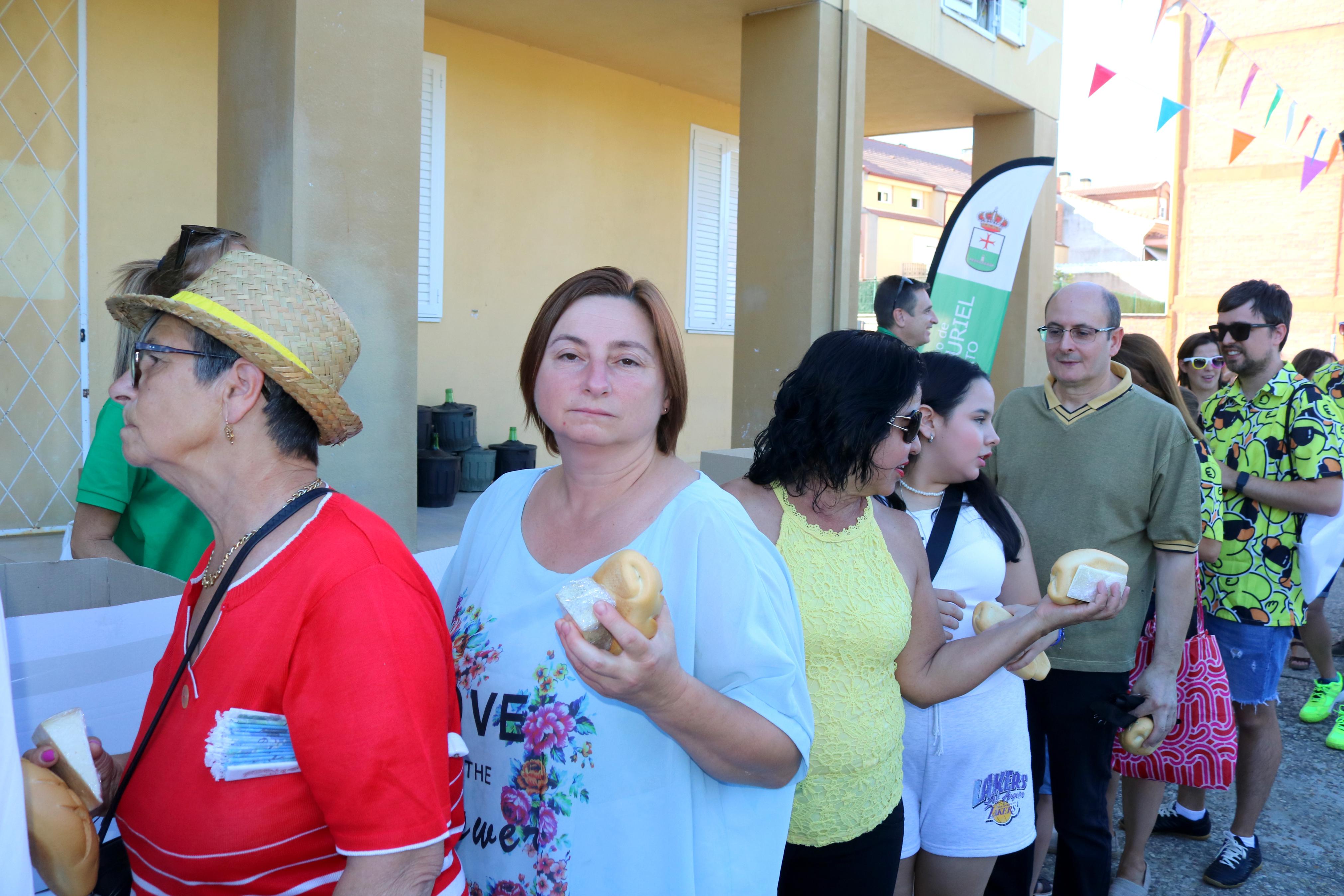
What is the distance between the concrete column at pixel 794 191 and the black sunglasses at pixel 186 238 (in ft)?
15.2

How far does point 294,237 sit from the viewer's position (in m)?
3.55

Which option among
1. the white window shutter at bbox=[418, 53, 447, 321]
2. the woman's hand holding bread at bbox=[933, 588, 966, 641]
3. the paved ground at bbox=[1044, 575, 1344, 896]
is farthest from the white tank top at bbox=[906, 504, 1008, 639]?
the white window shutter at bbox=[418, 53, 447, 321]

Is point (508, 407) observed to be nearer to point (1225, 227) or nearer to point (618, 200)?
point (618, 200)

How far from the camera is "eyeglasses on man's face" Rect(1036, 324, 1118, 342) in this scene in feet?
10.6

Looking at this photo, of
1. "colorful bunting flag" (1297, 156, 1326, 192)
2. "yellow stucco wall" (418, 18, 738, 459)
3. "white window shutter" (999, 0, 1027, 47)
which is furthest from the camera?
"colorful bunting flag" (1297, 156, 1326, 192)

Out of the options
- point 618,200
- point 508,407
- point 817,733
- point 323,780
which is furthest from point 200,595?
point 618,200

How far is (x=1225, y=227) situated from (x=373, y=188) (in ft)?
83.3

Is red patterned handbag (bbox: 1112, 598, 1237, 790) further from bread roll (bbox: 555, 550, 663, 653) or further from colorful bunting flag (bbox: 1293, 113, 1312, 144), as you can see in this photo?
colorful bunting flag (bbox: 1293, 113, 1312, 144)

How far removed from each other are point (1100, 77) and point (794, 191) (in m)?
5.16

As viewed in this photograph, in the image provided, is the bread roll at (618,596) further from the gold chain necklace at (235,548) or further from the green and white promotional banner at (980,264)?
the green and white promotional banner at (980,264)

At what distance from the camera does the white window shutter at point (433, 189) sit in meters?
7.29

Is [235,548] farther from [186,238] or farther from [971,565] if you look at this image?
[971,565]

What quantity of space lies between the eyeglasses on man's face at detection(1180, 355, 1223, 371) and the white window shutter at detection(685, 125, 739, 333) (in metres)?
4.78

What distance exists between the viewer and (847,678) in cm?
210
